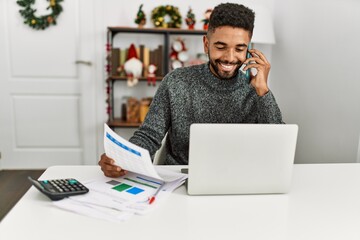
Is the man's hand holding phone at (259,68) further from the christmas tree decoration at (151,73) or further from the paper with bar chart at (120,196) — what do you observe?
the christmas tree decoration at (151,73)

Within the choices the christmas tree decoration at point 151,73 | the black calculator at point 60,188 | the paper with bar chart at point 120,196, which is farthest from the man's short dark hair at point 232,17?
the christmas tree decoration at point 151,73

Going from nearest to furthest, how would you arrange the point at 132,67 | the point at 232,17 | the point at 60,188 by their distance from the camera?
the point at 60,188 → the point at 232,17 → the point at 132,67

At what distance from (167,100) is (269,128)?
2.00 feet

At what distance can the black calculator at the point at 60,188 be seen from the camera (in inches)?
34.5

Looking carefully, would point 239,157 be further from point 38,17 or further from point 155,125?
point 38,17

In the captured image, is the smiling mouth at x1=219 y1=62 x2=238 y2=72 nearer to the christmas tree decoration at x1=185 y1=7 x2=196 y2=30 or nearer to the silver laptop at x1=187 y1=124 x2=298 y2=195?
the silver laptop at x1=187 y1=124 x2=298 y2=195

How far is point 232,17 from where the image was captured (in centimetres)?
119

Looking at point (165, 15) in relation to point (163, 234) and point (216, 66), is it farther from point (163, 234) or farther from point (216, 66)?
point (163, 234)

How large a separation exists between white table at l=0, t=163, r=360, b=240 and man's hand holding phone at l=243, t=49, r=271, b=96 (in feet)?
1.43

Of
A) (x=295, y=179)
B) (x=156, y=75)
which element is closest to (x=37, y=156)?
(x=156, y=75)

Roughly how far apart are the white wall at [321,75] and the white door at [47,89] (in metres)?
1.74

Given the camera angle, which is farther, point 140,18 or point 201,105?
point 140,18

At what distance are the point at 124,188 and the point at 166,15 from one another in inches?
96.5

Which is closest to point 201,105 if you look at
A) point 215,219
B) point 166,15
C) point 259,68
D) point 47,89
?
point 259,68
